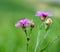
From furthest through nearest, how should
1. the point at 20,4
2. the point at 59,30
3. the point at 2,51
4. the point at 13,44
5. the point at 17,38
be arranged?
the point at 20,4
the point at 59,30
the point at 17,38
the point at 13,44
the point at 2,51

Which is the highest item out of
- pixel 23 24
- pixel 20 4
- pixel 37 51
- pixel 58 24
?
pixel 23 24

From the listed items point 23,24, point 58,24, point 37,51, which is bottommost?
point 58,24

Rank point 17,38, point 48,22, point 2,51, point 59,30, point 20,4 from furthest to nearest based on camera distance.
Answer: point 20,4 < point 59,30 < point 17,38 < point 2,51 < point 48,22

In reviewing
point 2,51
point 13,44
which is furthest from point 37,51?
point 13,44

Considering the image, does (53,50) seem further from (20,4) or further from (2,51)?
(20,4)

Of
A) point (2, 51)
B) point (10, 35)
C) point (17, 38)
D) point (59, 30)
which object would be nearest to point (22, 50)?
point (2, 51)

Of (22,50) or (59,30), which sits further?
(59,30)

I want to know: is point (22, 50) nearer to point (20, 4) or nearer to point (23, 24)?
point (23, 24)

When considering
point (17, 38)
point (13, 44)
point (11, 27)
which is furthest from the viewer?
point (11, 27)

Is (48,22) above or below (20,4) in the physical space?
above
